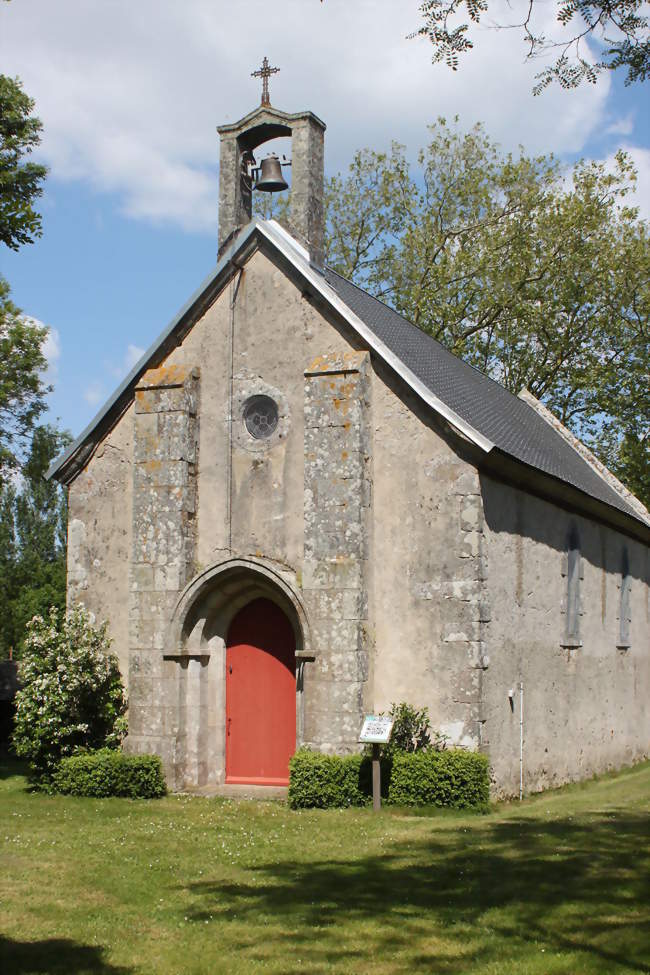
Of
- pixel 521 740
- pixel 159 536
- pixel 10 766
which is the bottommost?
pixel 10 766

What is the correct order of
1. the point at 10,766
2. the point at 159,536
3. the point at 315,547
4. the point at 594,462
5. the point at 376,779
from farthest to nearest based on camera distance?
the point at 594,462 → the point at 10,766 → the point at 159,536 → the point at 315,547 → the point at 376,779

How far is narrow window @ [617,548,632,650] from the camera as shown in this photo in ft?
72.6

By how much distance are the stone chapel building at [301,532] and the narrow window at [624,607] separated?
13.1 feet

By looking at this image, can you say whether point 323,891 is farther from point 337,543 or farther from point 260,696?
point 260,696

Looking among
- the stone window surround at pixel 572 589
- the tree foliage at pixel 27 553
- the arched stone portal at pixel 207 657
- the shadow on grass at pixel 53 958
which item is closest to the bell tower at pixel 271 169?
the arched stone portal at pixel 207 657

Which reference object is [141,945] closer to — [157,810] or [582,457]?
[157,810]

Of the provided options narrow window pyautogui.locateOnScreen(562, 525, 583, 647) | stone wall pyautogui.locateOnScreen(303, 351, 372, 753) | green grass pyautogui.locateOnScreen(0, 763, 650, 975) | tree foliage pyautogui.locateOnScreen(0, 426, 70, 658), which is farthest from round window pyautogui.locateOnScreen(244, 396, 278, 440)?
tree foliage pyautogui.locateOnScreen(0, 426, 70, 658)

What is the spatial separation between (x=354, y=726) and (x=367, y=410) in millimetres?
4375

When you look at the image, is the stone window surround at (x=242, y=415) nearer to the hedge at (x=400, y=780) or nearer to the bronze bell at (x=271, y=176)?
the bronze bell at (x=271, y=176)

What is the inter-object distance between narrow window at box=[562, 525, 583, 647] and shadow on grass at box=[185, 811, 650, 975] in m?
7.03

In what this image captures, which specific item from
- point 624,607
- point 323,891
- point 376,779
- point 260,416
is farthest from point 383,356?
point 624,607

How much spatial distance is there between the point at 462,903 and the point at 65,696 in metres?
8.11

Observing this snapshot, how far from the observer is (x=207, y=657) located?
53.0ft

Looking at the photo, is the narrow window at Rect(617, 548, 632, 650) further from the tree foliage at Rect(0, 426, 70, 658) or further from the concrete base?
the tree foliage at Rect(0, 426, 70, 658)
